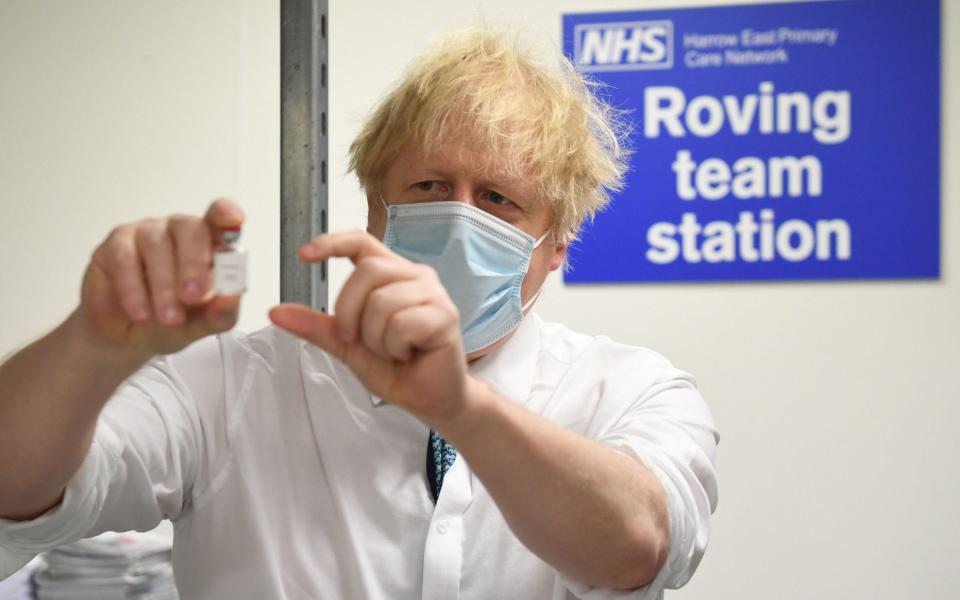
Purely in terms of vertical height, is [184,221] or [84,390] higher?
[184,221]

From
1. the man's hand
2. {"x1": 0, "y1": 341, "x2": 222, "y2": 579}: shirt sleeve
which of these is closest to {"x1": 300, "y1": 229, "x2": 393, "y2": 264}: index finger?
the man's hand

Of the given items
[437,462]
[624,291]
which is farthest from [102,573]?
[624,291]

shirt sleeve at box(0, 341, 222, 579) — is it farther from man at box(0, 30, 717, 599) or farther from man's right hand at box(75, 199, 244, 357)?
man's right hand at box(75, 199, 244, 357)

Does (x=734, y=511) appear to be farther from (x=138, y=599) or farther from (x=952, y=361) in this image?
(x=138, y=599)

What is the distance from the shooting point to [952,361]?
8.65 feet

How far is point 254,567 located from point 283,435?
6.7 inches

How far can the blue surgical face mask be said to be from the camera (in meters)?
1.26

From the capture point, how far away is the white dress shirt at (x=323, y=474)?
1168 mm

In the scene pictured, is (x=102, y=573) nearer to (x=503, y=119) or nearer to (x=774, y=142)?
(x=503, y=119)

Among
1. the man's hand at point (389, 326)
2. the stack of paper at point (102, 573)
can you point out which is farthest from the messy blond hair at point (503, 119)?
the stack of paper at point (102, 573)

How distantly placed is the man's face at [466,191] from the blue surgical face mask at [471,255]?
0.09 feet

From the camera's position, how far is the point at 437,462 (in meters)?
1.28

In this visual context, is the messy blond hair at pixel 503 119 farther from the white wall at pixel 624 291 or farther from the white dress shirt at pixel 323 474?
the white wall at pixel 624 291

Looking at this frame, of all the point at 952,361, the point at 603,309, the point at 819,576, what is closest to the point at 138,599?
the point at 603,309
